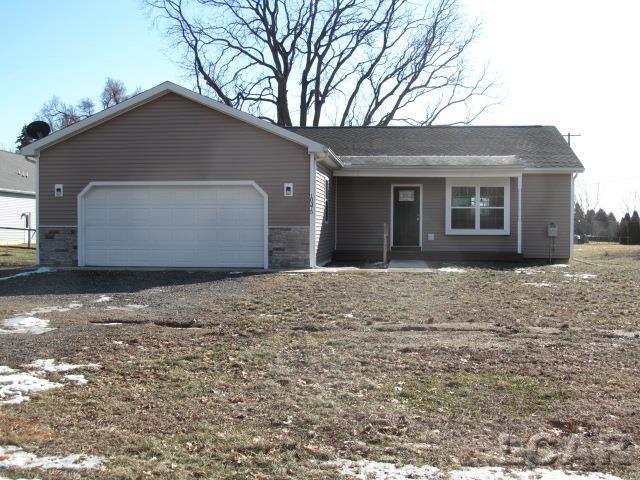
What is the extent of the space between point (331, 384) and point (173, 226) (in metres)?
10.8

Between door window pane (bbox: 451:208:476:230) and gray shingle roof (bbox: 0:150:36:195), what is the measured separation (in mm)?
21452

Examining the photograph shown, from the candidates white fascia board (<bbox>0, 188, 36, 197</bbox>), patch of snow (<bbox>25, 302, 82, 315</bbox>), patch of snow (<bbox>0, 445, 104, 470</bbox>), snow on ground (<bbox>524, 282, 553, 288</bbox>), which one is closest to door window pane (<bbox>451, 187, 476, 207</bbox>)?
snow on ground (<bbox>524, 282, 553, 288</bbox>)

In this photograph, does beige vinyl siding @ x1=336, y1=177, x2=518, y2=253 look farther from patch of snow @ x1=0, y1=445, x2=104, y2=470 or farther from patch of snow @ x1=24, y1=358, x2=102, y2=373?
patch of snow @ x1=0, y1=445, x2=104, y2=470

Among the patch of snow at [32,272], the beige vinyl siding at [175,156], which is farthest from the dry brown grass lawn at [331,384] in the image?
the beige vinyl siding at [175,156]

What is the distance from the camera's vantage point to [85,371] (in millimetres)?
5945

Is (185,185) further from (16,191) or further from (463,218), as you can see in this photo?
(16,191)

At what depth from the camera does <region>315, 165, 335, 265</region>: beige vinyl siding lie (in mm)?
15922

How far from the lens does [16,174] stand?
110ft

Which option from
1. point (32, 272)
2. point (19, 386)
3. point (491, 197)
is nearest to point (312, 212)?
point (491, 197)

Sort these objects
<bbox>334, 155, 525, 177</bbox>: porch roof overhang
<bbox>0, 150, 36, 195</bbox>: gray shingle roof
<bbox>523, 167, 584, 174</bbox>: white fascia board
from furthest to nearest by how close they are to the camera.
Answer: <bbox>0, 150, 36, 195</bbox>: gray shingle roof < <bbox>523, 167, 584, 174</bbox>: white fascia board < <bbox>334, 155, 525, 177</bbox>: porch roof overhang

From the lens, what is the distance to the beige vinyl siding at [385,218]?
60.4 ft

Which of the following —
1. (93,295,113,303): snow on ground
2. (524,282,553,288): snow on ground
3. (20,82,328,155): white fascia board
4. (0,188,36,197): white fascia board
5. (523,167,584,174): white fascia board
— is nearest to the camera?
(93,295,113,303): snow on ground

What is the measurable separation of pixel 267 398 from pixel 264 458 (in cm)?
126

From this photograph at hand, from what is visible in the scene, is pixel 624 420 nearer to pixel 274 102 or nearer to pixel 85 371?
pixel 85 371
